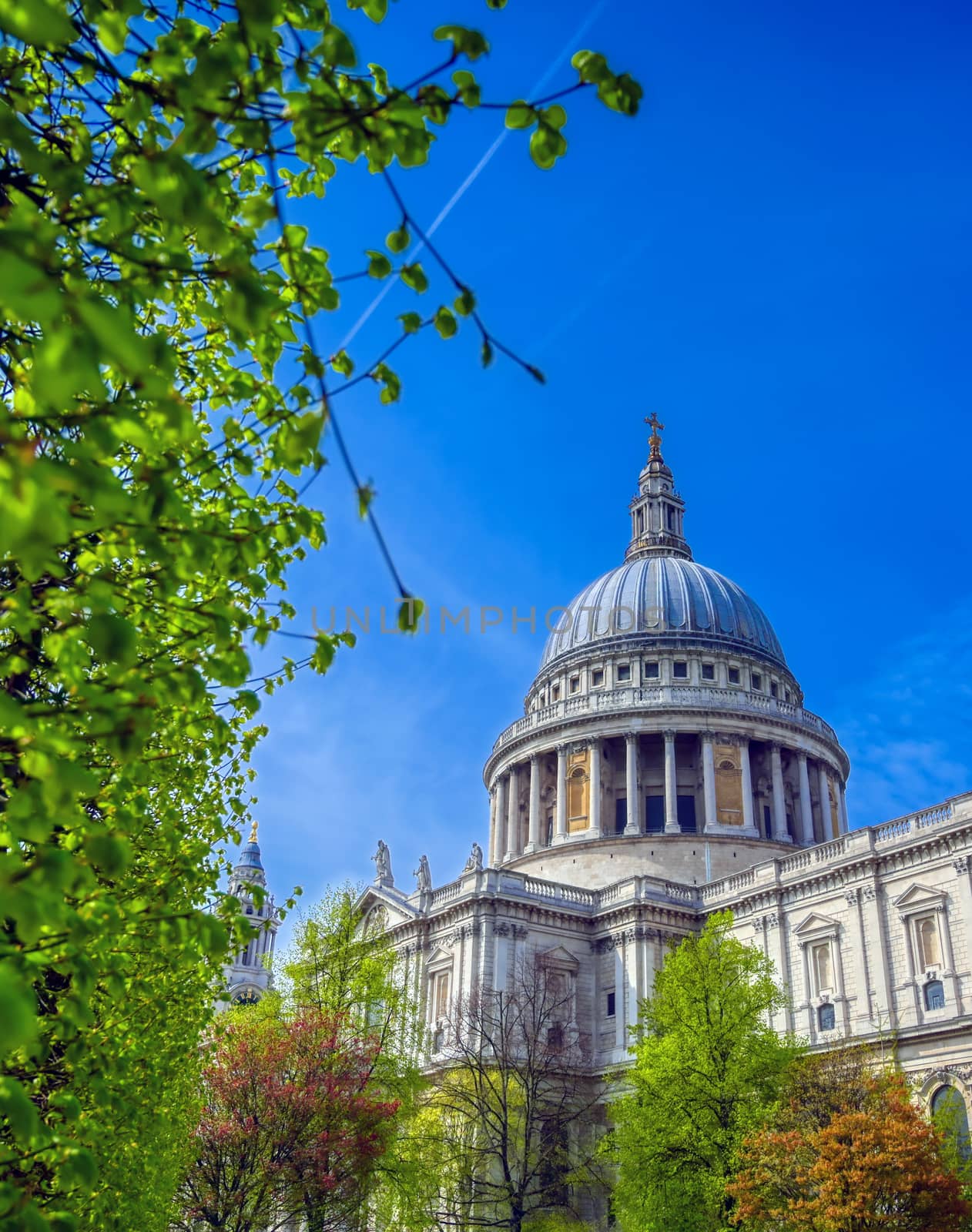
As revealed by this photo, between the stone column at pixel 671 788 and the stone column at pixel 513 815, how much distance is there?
11.4m

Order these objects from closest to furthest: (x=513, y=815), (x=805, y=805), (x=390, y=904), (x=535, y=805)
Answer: (x=390, y=904), (x=805, y=805), (x=535, y=805), (x=513, y=815)

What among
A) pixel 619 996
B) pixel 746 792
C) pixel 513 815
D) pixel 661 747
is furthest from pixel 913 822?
pixel 513 815

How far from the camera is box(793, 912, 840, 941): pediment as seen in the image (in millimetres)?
45062

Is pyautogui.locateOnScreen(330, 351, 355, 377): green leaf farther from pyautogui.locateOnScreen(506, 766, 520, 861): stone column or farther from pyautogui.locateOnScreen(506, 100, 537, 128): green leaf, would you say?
pyautogui.locateOnScreen(506, 766, 520, 861): stone column

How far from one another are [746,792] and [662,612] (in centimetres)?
1640

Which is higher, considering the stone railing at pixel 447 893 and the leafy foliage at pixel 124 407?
the stone railing at pixel 447 893

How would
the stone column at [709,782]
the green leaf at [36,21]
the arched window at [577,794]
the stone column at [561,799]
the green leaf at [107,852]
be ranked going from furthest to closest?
1. the arched window at [577,794]
2. the stone column at [561,799]
3. the stone column at [709,782]
4. the green leaf at [107,852]
5. the green leaf at [36,21]

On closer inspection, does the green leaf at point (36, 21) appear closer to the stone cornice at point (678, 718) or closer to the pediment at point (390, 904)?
the pediment at point (390, 904)

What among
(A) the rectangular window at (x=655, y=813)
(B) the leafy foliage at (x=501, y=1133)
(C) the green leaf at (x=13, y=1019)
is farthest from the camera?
(A) the rectangular window at (x=655, y=813)

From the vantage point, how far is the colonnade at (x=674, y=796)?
64750 mm

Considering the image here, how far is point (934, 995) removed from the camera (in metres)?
40.3

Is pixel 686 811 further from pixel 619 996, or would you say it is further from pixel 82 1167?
pixel 82 1167

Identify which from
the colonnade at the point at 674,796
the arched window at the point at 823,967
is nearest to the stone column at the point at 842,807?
the colonnade at the point at 674,796

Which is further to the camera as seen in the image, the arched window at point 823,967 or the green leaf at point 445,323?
the arched window at point 823,967
